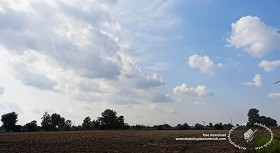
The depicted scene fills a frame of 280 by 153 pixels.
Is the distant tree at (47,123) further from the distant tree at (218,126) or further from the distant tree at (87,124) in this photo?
the distant tree at (218,126)

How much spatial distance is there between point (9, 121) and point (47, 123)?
16636 millimetres

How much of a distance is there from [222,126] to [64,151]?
124 m

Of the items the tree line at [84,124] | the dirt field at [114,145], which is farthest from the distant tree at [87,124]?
the dirt field at [114,145]

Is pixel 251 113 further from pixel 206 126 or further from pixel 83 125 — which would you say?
pixel 83 125

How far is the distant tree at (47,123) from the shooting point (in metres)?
182

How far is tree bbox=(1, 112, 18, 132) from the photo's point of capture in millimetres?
172750

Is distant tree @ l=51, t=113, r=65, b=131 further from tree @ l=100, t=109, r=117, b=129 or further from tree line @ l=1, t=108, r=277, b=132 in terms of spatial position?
tree @ l=100, t=109, r=117, b=129

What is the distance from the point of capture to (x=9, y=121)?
570 ft

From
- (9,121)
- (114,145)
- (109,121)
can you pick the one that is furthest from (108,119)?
(114,145)

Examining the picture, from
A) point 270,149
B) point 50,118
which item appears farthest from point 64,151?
point 50,118

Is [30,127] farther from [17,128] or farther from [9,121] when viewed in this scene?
[9,121]

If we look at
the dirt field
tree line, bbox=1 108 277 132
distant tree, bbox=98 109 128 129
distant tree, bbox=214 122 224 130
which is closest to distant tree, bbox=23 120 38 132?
tree line, bbox=1 108 277 132

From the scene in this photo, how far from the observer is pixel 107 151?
134 feet

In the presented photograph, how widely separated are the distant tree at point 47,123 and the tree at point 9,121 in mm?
12584
